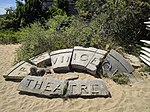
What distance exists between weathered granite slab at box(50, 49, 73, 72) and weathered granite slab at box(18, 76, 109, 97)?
842 mm

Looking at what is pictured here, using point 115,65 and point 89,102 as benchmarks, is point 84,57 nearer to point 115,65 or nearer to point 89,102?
point 115,65

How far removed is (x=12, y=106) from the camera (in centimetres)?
596

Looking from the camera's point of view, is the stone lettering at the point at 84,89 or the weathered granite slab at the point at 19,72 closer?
the stone lettering at the point at 84,89

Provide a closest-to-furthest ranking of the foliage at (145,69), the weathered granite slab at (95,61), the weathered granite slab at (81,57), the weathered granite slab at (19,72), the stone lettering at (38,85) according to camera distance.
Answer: the stone lettering at (38,85)
the weathered granite slab at (95,61)
the weathered granite slab at (19,72)
the weathered granite slab at (81,57)
the foliage at (145,69)

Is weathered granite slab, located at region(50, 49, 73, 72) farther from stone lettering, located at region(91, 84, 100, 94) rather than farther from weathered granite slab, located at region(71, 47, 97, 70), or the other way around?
stone lettering, located at region(91, 84, 100, 94)

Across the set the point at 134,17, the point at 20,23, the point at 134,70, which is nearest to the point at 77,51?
the point at 134,70

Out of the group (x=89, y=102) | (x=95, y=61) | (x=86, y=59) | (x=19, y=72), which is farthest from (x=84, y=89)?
(x=19, y=72)

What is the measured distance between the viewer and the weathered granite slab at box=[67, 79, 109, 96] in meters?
6.27

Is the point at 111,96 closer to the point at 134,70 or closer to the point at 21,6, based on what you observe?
the point at 134,70

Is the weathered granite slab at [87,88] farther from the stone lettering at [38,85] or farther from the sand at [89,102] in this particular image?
the stone lettering at [38,85]

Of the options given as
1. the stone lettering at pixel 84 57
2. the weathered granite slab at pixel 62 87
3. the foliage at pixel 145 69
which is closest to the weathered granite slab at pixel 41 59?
the stone lettering at pixel 84 57

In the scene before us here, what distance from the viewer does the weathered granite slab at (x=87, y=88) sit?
6270 mm

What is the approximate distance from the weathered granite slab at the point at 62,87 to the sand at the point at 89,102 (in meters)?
0.18

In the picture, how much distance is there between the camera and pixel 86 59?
7.84m
